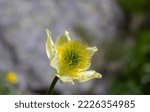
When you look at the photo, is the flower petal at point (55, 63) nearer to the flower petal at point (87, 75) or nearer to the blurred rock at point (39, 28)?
the flower petal at point (87, 75)

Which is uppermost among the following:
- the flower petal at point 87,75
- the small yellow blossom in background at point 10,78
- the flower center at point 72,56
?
the flower center at point 72,56

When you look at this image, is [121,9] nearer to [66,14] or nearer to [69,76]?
[66,14]

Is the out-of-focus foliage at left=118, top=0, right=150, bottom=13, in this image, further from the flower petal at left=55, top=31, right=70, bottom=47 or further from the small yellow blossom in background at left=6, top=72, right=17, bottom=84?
the flower petal at left=55, top=31, right=70, bottom=47

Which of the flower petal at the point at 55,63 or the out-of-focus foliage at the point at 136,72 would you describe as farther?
the out-of-focus foliage at the point at 136,72

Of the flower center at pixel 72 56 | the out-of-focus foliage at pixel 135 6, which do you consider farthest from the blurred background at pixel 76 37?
the flower center at pixel 72 56


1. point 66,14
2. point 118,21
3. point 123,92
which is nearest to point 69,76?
point 123,92

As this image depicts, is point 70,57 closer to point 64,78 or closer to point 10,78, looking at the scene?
point 64,78
